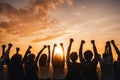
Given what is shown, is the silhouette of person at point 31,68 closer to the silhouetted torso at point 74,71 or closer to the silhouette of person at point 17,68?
the silhouette of person at point 17,68

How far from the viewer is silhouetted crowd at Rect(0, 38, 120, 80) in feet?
37.5

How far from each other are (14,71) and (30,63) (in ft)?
2.44

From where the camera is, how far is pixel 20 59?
39.3ft

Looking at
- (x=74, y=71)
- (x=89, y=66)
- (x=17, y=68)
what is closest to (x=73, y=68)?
(x=74, y=71)

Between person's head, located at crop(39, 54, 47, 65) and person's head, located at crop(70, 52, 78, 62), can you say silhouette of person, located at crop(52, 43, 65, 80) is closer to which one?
person's head, located at crop(39, 54, 47, 65)

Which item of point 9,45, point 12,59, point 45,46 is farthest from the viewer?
point 45,46

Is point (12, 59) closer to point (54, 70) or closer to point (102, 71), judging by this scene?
point (54, 70)

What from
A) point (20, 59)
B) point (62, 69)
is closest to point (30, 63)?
point (20, 59)

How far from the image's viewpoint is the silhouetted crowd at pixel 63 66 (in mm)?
11430

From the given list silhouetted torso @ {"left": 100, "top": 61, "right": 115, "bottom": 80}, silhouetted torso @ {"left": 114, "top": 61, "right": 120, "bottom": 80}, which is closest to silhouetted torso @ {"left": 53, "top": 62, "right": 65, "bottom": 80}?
silhouetted torso @ {"left": 100, "top": 61, "right": 115, "bottom": 80}

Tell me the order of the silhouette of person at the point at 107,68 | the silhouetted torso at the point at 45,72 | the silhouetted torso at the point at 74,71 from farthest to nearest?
the silhouetted torso at the point at 45,72
the silhouette of person at the point at 107,68
the silhouetted torso at the point at 74,71

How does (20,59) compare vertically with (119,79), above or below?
above

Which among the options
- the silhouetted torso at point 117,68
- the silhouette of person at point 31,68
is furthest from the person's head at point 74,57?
the silhouetted torso at point 117,68

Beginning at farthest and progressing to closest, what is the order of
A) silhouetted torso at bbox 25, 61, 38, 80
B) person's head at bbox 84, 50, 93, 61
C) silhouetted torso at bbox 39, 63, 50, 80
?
silhouetted torso at bbox 39, 63, 50, 80 → silhouetted torso at bbox 25, 61, 38, 80 → person's head at bbox 84, 50, 93, 61
